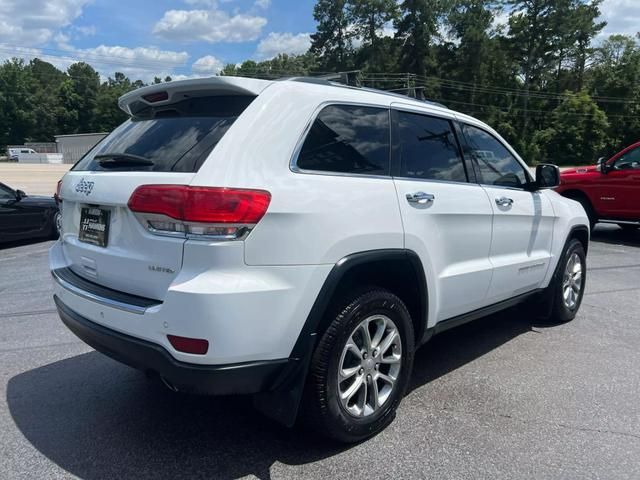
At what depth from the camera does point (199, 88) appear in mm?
2848

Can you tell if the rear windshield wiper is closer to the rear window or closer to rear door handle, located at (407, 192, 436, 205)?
the rear window

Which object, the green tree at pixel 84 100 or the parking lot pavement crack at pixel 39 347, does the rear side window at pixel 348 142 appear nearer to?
the parking lot pavement crack at pixel 39 347

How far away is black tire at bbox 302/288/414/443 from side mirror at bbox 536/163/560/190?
7.33ft

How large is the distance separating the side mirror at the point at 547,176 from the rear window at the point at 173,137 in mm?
2941

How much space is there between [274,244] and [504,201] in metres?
2.32

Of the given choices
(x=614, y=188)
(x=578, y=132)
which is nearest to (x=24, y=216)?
(x=614, y=188)

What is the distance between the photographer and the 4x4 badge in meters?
2.93

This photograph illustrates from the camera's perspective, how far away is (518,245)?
4328 mm

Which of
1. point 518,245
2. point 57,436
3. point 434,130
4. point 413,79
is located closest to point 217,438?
point 57,436

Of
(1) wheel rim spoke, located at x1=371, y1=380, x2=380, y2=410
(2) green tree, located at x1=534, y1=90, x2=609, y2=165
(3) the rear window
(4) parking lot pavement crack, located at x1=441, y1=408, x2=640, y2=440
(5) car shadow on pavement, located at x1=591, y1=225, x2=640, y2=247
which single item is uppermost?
(2) green tree, located at x1=534, y1=90, x2=609, y2=165

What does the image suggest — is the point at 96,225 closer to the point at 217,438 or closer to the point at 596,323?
the point at 217,438

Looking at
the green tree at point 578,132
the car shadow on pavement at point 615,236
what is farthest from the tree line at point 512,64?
the car shadow on pavement at point 615,236

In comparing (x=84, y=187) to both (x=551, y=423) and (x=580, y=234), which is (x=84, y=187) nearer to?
(x=551, y=423)

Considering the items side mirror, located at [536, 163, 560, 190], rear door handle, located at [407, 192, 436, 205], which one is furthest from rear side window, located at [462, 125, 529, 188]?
rear door handle, located at [407, 192, 436, 205]
